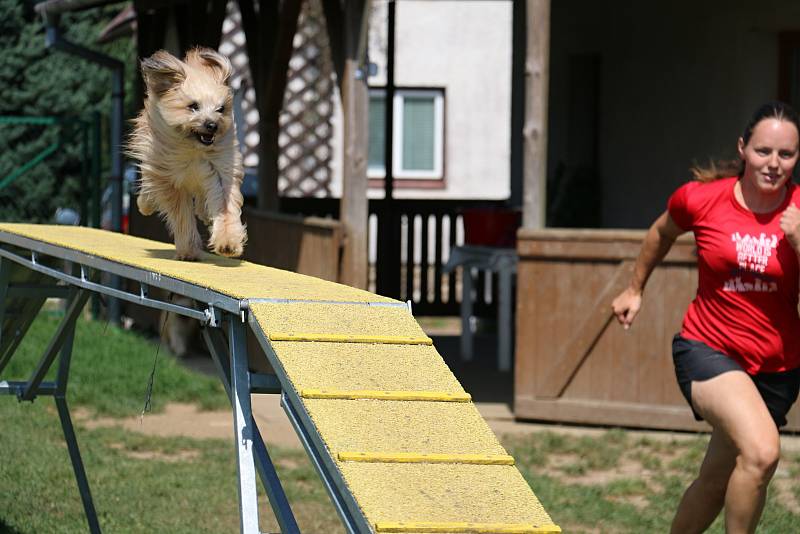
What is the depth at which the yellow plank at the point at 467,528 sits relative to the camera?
10.6 feet

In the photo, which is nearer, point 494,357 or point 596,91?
point 494,357

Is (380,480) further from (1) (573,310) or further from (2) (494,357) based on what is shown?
(2) (494,357)

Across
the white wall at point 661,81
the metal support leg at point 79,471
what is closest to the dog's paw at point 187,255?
the metal support leg at point 79,471

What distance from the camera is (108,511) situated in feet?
23.9

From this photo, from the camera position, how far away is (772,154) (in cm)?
542

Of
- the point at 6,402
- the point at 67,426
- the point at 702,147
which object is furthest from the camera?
the point at 702,147

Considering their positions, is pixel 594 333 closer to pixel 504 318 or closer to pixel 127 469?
pixel 504 318

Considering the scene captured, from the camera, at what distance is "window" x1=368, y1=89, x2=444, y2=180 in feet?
80.5

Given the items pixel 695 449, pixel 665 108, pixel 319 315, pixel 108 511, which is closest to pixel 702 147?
pixel 665 108

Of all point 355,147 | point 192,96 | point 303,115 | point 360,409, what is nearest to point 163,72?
point 192,96

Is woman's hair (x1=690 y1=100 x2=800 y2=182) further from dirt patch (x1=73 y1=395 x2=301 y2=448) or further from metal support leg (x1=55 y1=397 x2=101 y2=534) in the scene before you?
dirt patch (x1=73 y1=395 x2=301 y2=448)

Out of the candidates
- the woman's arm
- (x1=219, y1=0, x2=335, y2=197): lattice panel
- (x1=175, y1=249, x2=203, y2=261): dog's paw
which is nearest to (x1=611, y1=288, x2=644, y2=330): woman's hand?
the woman's arm

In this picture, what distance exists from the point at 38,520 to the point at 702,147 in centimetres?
782

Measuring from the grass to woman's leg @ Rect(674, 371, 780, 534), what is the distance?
1.82 m
